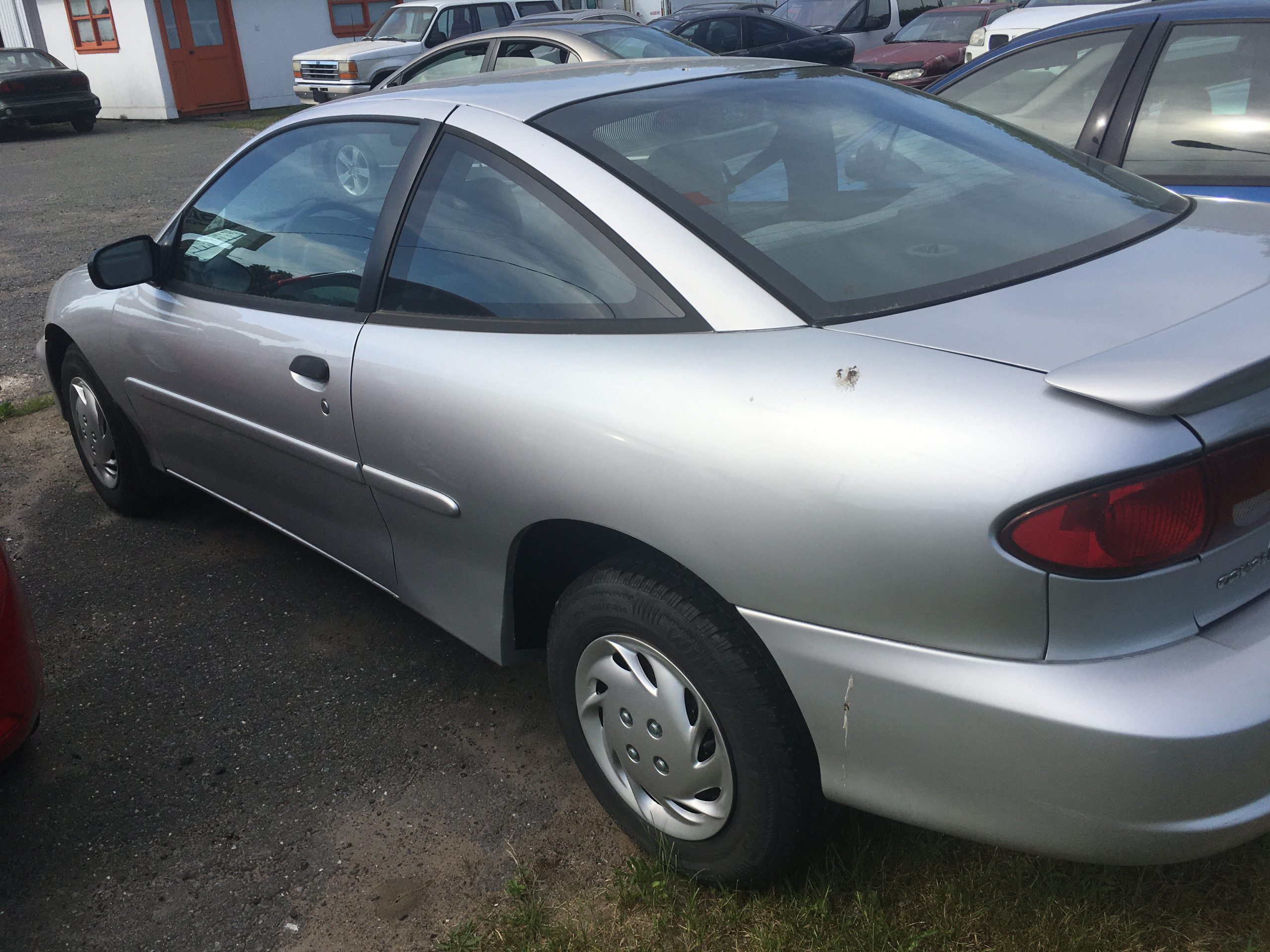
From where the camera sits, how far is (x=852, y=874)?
221 cm

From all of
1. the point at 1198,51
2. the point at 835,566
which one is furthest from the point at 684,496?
the point at 1198,51

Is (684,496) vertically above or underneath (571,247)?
underneath

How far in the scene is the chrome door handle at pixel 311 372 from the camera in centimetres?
266

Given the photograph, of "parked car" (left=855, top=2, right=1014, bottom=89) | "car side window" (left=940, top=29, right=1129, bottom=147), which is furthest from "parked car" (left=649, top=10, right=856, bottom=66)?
"car side window" (left=940, top=29, right=1129, bottom=147)

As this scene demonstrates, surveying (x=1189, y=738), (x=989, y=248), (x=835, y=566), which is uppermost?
(x=989, y=248)

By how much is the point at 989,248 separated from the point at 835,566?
2.69ft

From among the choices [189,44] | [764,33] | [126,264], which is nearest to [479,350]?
[126,264]

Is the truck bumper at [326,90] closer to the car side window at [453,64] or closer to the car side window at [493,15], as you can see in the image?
the car side window at [493,15]

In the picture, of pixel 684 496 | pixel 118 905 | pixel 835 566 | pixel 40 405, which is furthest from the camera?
pixel 40 405

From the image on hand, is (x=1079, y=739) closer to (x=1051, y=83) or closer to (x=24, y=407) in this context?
(x=1051, y=83)

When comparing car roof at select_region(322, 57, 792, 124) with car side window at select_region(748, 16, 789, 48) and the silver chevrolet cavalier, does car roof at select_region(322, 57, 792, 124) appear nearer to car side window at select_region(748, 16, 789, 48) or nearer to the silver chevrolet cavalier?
the silver chevrolet cavalier

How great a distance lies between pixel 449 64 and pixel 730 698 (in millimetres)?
9049

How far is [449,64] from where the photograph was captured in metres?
9.81

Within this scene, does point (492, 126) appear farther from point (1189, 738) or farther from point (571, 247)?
point (1189, 738)
